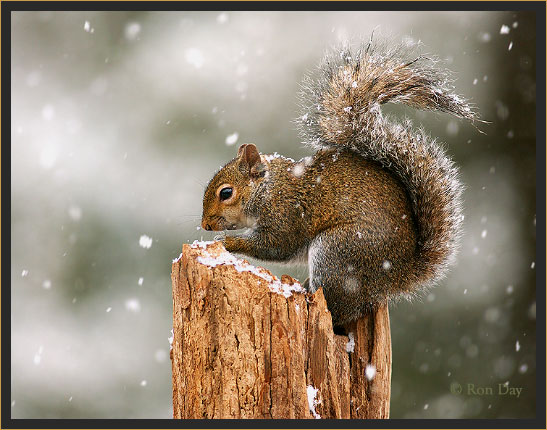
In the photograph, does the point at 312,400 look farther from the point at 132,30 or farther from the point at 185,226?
the point at 132,30

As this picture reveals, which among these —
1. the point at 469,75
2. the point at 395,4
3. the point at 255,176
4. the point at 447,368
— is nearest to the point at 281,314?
the point at 255,176

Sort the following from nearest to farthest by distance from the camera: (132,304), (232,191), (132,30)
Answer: (232,191), (132,304), (132,30)

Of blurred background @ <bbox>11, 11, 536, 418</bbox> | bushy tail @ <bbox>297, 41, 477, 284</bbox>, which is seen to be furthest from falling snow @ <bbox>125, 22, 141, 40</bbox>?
bushy tail @ <bbox>297, 41, 477, 284</bbox>

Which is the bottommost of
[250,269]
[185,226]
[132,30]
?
[250,269]

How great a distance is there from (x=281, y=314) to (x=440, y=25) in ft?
11.2

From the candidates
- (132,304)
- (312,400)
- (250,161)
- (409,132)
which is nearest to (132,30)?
(132,304)

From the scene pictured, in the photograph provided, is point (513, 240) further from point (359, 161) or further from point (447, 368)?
point (359, 161)

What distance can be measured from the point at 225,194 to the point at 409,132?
0.82m

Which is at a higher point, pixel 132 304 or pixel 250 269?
pixel 132 304

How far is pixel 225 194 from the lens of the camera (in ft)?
9.47

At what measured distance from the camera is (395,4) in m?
2.63

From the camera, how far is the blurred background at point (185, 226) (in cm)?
468

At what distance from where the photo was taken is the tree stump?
2203mm

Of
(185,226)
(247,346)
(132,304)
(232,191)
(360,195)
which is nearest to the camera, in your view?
(247,346)
